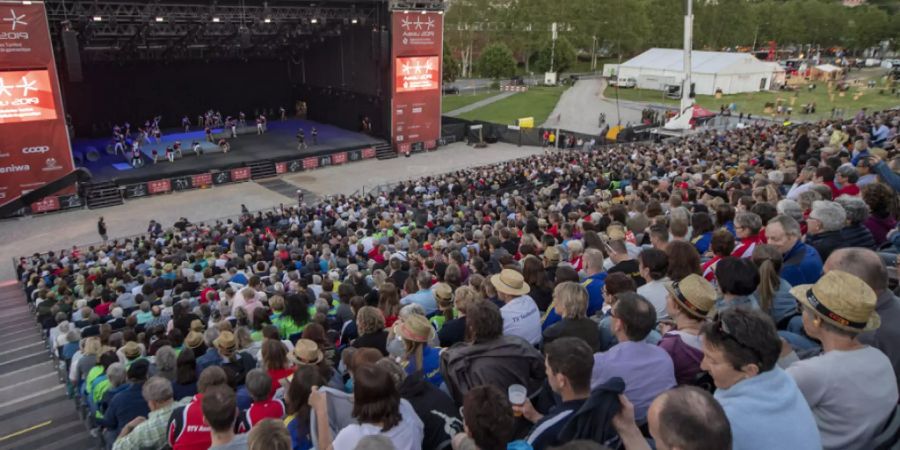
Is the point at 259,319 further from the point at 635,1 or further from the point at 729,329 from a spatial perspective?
the point at 635,1

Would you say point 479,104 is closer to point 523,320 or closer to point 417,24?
point 417,24

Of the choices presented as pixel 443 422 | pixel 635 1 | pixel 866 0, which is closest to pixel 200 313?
pixel 443 422

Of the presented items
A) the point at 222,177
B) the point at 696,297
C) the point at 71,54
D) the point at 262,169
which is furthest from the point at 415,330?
the point at 262,169

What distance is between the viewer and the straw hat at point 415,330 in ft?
14.9

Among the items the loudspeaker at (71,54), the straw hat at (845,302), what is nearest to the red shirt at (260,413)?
the straw hat at (845,302)

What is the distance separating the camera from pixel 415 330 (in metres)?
4.55

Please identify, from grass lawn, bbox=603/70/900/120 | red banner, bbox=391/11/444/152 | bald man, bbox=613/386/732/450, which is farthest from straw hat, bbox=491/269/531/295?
grass lawn, bbox=603/70/900/120

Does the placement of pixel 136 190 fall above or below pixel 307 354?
below

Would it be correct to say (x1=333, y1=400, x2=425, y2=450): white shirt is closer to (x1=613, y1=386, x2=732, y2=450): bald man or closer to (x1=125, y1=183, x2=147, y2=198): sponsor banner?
(x1=613, y1=386, x2=732, y2=450): bald man

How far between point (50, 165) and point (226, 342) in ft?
80.1

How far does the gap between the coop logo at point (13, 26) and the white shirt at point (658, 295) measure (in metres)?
26.7

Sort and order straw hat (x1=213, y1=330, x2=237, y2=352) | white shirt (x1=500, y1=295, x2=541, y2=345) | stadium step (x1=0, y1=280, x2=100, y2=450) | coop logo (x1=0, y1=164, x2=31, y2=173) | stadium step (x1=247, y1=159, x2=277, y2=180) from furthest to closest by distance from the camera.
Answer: stadium step (x1=247, y1=159, x2=277, y2=180) < coop logo (x1=0, y1=164, x2=31, y2=173) < stadium step (x1=0, y1=280, x2=100, y2=450) < straw hat (x1=213, y1=330, x2=237, y2=352) < white shirt (x1=500, y1=295, x2=541, y2=345)

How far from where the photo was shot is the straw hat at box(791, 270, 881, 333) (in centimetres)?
326

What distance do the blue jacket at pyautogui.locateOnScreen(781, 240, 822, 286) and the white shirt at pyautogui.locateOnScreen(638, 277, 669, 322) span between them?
1203mm
